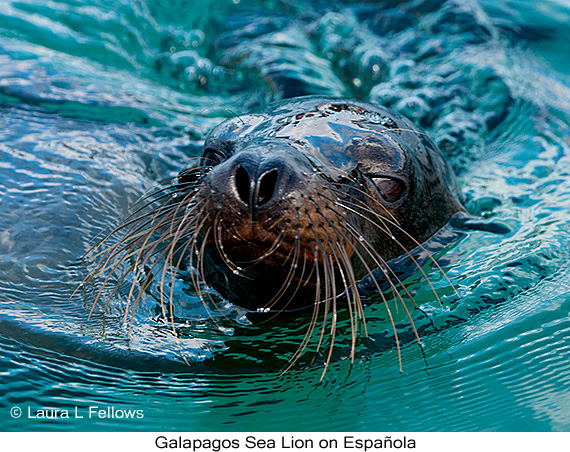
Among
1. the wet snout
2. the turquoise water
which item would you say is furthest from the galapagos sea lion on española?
the turquoise water

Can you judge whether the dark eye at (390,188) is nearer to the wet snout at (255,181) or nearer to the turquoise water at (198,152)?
the turquoise water at (198,152)

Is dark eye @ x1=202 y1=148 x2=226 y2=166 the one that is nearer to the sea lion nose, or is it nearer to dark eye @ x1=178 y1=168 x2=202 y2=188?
dark eye @ x1=178 y1=168 x2=202 y2=188

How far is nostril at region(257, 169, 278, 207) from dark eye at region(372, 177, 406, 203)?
2.36 feet

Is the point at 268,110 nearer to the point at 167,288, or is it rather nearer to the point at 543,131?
the point at 167,288

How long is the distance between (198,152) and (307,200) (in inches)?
77.2

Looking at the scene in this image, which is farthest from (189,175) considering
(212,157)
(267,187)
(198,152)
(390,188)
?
(267,187)

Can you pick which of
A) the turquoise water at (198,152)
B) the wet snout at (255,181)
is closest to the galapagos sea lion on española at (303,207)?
the wet snout at (255,181)

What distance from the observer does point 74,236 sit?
3.40 m

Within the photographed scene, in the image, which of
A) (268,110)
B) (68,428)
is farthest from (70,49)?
(68,428)

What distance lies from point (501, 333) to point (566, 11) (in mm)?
5458

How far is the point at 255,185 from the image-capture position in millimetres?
2334

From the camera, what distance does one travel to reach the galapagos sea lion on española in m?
2.40

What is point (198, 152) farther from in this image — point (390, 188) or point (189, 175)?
point (390, 188)

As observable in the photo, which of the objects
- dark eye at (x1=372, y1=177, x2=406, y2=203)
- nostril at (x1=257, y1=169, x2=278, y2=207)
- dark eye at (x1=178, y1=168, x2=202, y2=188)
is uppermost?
dark eye at (x1=178, y1=168, x2=202, y2=188)
